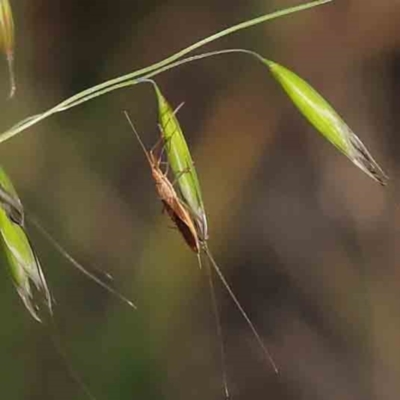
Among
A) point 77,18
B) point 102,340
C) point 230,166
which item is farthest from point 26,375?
point 77,18

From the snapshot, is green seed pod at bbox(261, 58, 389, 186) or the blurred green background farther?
the blurred green background

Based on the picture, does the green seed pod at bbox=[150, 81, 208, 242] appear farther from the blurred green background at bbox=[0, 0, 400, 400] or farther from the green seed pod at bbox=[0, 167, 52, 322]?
the blurred green background at bbox=[0, 0, 400, 400]

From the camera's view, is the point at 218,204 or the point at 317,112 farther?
the point at 218,204

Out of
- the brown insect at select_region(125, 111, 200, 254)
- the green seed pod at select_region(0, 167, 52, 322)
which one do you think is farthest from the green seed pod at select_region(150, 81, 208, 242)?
the green seed pod at select_region(0, 167, 52, 322)

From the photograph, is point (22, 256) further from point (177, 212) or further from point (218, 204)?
point (218, 204)

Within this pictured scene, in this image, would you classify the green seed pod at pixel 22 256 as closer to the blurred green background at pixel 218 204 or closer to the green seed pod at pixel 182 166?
the green seed pod at pixel 182 166

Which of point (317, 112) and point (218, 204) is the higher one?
point (317, 112)

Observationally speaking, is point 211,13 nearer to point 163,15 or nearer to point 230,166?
point 163,15

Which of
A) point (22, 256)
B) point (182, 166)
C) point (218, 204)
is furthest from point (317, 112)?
point (218, 204)
